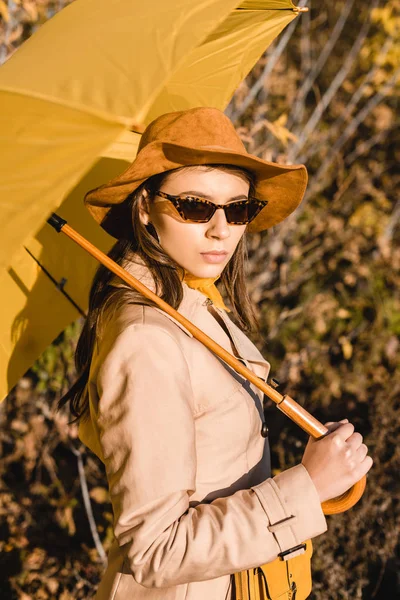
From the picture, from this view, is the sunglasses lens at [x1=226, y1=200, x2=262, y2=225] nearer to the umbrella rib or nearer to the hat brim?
the hat brim

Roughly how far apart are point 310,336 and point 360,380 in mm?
626

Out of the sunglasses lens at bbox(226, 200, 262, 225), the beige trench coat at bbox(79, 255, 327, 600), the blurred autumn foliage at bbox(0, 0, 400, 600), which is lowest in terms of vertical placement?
the blurred autumn foliage at bbox(0, 0, 400, 600)

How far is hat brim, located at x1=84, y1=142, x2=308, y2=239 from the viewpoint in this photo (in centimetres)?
176

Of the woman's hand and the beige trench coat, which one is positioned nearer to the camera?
the beige trench coat

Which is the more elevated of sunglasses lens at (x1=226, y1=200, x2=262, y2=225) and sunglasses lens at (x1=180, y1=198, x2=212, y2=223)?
sunglasses lens at (x1=180, y1=198, x2=212, y2=223)

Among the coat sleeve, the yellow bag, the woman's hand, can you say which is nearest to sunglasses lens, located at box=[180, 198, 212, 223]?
the coat sleeve

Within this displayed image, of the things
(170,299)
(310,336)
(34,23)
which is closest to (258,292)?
(310,336)

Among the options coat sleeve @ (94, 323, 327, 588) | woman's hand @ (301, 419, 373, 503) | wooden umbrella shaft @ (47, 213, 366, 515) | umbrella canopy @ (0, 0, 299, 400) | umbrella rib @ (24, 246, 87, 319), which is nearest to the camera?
umbrella canopy @ (0, 0, 299, 400)

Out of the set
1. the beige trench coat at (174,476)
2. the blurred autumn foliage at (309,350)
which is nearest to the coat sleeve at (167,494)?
the beige trench coat at (174,476)

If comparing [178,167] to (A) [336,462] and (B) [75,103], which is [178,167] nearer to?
(B) [75,103]

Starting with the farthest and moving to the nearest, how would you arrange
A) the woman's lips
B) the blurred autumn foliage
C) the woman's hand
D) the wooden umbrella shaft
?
the blurred autumn foliage < the woman's lips < the wooden umbrella shaft < the woman's hand

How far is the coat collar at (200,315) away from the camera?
6.22 ft

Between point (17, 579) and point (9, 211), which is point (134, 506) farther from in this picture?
point (17, 579)

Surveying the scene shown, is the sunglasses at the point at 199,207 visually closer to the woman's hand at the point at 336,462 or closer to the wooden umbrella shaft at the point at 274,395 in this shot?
the wooden umbrella shaft at the point at 274,395
